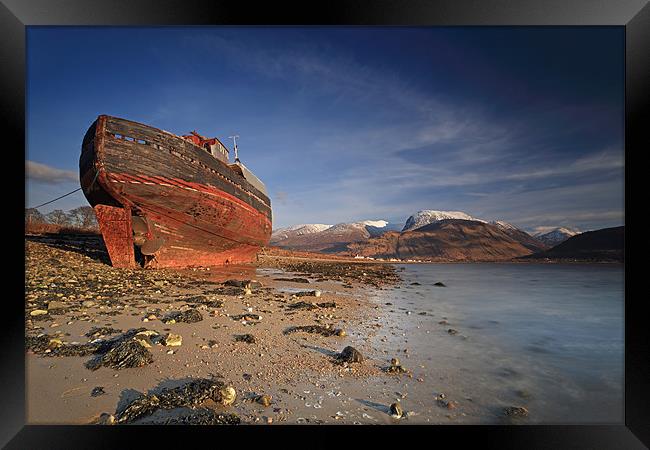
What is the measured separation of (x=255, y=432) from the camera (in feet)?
6.55

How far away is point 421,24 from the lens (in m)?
2.39

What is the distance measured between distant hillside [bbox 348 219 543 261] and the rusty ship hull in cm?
2949

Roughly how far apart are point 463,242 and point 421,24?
39302mm

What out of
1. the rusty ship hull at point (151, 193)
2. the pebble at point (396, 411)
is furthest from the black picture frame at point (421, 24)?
the rusty ship hull at point (151, 193)

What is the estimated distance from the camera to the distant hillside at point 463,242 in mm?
32875

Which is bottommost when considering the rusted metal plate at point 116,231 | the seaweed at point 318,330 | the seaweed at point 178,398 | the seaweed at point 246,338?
the seaweed at point 318,330

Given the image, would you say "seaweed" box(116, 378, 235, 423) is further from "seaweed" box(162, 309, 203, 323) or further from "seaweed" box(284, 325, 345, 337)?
"seaweed" box(162, 309, 203, 323)

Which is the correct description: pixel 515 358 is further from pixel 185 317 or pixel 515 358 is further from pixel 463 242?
pixel 463 242

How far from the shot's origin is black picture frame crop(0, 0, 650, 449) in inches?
83.6

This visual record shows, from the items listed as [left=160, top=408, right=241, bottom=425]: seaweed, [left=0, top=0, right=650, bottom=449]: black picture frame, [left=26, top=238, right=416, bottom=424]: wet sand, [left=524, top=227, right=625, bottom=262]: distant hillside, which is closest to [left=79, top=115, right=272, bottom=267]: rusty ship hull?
[left=26, top=238, right=416, bottom=424]: wet sand

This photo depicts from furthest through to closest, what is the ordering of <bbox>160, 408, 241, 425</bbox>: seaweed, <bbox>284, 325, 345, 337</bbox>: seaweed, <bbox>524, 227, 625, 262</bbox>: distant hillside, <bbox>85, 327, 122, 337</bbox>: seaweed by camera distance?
1. <bbox>524, 227, 625, 262</bbox>: distant hillside
2. <bbox>284, 325, 345, 337</bbox>: seaweed
3. <bbox>85, 327, 122, 337</bbox>: seaweed
4. <bbox>160, 408, 241, 425</bbox>: seaweed

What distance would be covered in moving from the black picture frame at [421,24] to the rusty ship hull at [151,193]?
749 centimetres

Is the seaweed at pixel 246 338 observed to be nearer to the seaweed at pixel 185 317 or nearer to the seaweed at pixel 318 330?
the seaweed at pixel 318 330

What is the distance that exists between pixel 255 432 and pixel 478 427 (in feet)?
5.94
